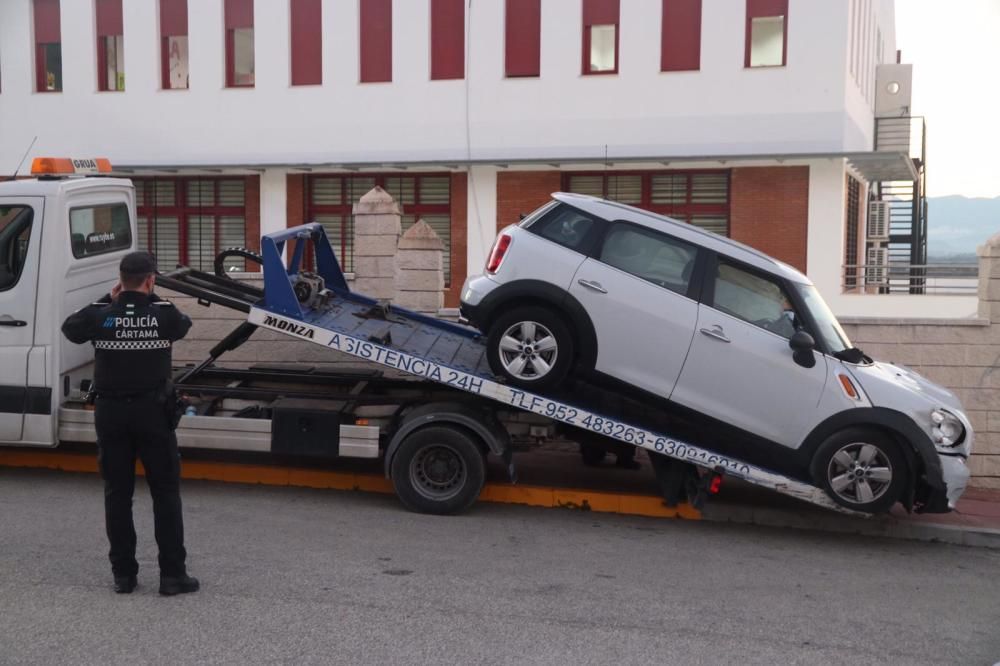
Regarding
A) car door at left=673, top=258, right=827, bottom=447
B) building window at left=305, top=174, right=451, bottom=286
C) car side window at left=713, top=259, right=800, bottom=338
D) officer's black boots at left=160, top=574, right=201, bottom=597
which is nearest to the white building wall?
building window at left=305, top=174, right=451, bottom=286

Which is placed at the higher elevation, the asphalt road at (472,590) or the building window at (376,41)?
the building window at (376,41)

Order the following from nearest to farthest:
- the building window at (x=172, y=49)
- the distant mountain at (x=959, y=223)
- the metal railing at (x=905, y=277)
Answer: the metal railing at (x=905, y=277) < the building window at (x=172, y=49) < the distant mountain at (x=959, y=223)

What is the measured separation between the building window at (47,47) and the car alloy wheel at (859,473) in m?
25.2

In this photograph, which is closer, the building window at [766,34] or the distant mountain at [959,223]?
the building window at [766,34]

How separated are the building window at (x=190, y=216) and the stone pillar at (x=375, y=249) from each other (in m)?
16.6

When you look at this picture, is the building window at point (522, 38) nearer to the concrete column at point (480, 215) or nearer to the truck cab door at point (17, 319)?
the concrete column at point (480, 215)

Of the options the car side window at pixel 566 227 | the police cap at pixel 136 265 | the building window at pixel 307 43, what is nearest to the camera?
the police cap at pixel 136 265

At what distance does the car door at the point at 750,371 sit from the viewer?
8117 mm

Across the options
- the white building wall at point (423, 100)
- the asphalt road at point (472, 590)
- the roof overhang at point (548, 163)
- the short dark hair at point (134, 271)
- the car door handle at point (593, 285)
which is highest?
the white building wall at point (423, 100)

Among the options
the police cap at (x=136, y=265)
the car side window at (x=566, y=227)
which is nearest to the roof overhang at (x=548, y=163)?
the car side window at (x=566, y=227)

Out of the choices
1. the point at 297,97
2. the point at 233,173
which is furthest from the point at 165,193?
the point at 297,97

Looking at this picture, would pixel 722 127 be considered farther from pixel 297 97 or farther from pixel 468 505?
pixel 468 505

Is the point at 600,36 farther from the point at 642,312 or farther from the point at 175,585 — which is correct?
Result: the point at 175,585

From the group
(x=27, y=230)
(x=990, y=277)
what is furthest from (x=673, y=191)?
(x=27, y=230)
